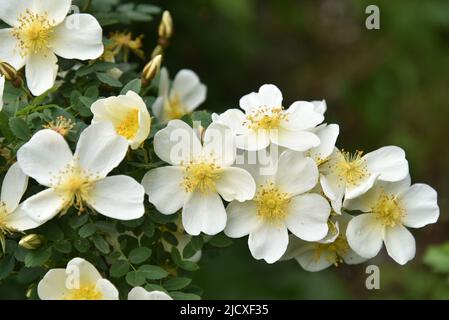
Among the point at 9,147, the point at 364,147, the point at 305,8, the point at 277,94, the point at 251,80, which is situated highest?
the point at 305,8

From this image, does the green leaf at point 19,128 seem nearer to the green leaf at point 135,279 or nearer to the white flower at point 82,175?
the white flower at point 82,175

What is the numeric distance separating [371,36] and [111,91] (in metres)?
1.93

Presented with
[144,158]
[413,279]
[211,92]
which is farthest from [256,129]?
[211,92]

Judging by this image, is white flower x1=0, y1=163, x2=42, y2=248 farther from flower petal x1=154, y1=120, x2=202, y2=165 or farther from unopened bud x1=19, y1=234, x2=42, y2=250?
flower petal x1=154, y1=120, x2=202, y2=165

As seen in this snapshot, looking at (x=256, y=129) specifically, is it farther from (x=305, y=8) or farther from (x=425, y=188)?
(x=305, y=8)

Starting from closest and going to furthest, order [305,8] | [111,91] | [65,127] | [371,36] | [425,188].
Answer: [65,127] → [425,188] → [111,91] → [371,36] → [305,8]

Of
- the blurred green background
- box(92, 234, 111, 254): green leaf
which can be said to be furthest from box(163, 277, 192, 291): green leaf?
the blurred green background

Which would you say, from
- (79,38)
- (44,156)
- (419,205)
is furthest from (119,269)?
(419,205)

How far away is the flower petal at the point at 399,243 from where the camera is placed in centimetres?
154

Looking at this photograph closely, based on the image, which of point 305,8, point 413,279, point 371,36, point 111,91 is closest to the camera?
point 111,91

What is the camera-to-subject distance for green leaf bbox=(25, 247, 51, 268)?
139 cm

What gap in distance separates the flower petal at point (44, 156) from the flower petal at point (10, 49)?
11.0 inches

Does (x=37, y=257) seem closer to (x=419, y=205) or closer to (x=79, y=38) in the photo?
(x=79, y=38)

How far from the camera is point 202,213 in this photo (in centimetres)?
146
